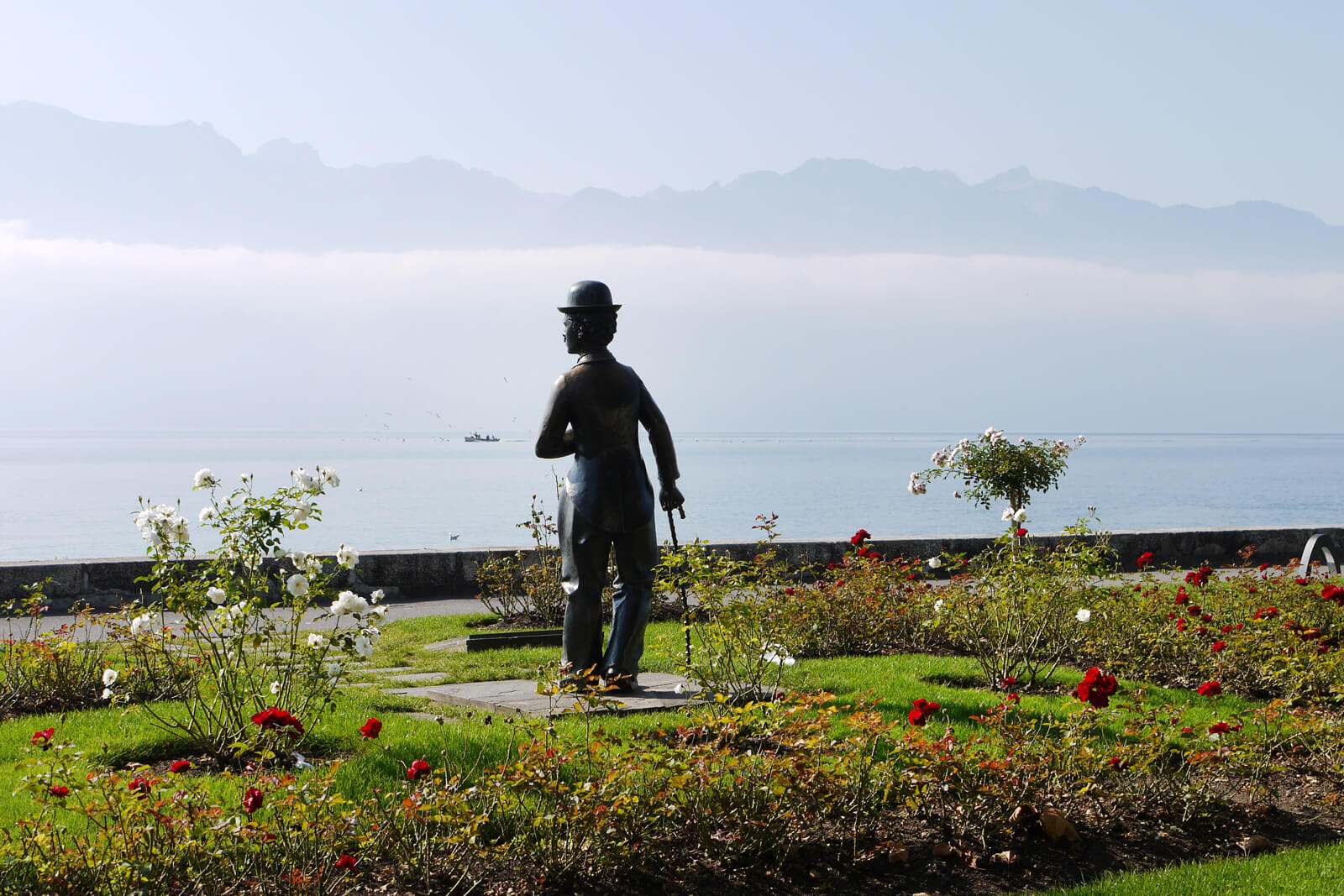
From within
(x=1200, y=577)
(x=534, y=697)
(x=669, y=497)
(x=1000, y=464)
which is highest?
(x=1000, y=464)

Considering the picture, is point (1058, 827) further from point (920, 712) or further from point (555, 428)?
point (555, 428)

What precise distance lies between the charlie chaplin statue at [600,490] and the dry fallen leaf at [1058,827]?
111 inches

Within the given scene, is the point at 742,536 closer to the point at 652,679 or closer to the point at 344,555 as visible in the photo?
the point at 652,679

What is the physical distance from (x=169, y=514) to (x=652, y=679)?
362cm

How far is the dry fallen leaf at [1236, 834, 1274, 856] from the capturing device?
15.5ft

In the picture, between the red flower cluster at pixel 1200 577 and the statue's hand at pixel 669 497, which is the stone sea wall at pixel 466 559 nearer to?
the red flower cluster at pixel 1200 577

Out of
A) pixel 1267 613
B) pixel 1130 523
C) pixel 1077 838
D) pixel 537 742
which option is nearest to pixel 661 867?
pixel 537 742

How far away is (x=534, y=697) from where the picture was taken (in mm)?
7000

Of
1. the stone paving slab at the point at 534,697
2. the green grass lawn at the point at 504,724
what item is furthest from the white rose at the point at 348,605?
the stone paving slab at the point at 534,697

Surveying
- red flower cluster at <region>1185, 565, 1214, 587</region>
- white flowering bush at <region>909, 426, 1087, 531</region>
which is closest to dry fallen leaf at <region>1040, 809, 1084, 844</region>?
red flower cluster at <region>1185, 565, 1214, 587</region>

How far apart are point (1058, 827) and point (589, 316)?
156 inches

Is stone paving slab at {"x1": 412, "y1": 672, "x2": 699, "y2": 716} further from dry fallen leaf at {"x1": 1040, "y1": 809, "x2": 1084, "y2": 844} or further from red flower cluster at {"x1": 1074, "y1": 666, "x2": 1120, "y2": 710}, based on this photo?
red flower cluster at {"x1": 1074, "y1": 666, "x2": 1120, "y2": 710}

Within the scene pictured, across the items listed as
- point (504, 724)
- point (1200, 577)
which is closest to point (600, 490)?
point (504, 724)

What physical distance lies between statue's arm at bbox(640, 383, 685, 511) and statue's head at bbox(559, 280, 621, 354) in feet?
1.32
